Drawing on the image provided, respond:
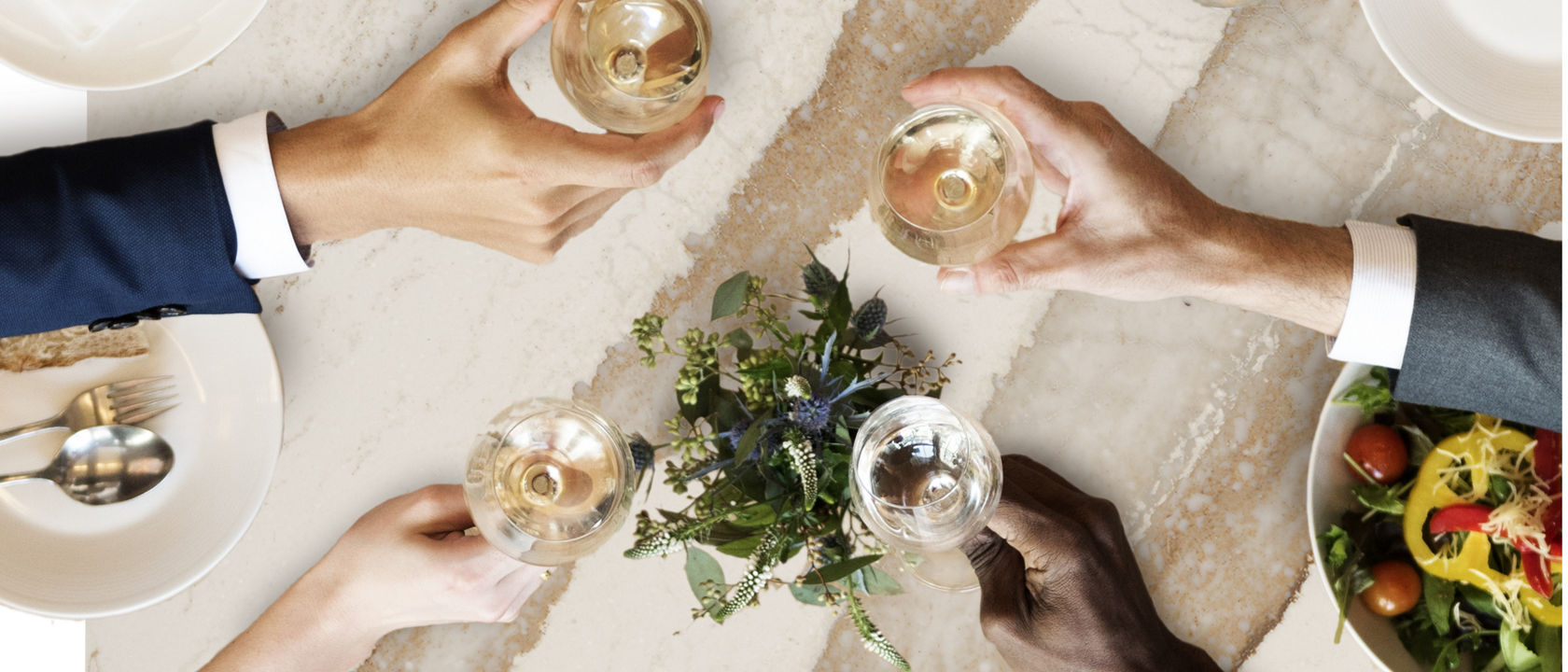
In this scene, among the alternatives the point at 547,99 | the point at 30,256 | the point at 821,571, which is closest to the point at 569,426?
the point at 821,571

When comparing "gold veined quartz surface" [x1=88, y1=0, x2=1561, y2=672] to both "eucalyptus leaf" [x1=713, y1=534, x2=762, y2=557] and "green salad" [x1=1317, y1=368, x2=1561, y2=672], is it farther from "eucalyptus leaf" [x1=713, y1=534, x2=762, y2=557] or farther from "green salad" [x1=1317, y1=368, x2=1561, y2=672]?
"eucalyptus leaf" [x1=713, y1=534, x2=762, y2=557]

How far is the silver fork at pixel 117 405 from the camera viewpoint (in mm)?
1112

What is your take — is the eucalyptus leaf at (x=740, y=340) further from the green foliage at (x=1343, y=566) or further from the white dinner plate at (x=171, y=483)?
the green foliage at (x=1343, y=566)

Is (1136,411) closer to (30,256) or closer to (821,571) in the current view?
(821,571)

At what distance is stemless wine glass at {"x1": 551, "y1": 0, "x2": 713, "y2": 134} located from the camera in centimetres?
98

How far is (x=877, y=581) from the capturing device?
3.58 feet

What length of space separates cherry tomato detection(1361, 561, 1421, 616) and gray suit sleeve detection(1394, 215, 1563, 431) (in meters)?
0.24

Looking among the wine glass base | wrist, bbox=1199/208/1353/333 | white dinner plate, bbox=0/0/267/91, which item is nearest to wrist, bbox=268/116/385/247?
white dinner plate, bbox=0/0/267/91

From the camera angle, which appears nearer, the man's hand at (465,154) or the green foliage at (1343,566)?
the man's hand at (465,154)

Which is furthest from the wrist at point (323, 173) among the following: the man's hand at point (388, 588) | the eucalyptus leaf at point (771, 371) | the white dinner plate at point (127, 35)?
the eucalyptus leaf at point (771, 371)

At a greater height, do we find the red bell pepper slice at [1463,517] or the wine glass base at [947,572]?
the red bell pepper slice at [1463,517]

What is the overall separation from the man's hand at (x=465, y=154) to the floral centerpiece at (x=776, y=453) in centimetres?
19

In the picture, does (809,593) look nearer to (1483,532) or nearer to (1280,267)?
(1280,267)

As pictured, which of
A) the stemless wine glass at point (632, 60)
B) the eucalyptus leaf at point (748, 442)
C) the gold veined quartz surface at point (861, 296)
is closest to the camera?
the eucalyptus leaf at point (748, 442)
